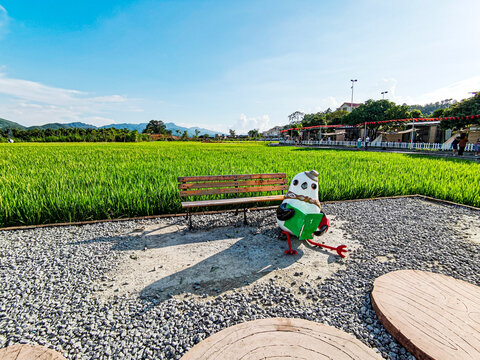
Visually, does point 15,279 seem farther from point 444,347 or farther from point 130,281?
point 444,347

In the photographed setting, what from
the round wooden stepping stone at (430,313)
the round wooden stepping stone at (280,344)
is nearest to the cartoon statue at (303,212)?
the round wooden stepping stone at (430,313)

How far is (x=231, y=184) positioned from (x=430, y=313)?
356 cm

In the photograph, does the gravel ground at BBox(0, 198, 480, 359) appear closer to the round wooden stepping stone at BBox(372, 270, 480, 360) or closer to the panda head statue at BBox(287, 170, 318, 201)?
the round wooden stepping stone at BBox(372, 270, 480, 360)

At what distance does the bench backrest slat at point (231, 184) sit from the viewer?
4.66 meters

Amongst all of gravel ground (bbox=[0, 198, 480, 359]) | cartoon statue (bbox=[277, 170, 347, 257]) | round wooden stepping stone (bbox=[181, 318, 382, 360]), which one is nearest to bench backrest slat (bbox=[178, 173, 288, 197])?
gravel ground (bbox=[0, 198, 480, 359])

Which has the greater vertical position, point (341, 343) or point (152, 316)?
point (341, 343)

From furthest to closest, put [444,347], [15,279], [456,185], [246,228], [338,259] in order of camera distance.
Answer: [456,185]
[246,228]
[338,259]
[15,279]
[444,347]

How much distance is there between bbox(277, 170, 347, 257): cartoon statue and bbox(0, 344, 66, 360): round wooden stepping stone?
2.70 m

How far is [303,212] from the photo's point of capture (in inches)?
140

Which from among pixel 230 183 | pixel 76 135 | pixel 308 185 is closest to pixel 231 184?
pixel 230 183

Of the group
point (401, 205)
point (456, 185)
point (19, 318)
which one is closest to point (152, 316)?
point (19, 318)

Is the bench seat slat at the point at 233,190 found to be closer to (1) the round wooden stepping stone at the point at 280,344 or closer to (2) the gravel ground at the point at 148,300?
(2) the gravel ground at the point at 148,300

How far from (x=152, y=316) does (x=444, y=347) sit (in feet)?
7.76

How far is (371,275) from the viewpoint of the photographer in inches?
117
